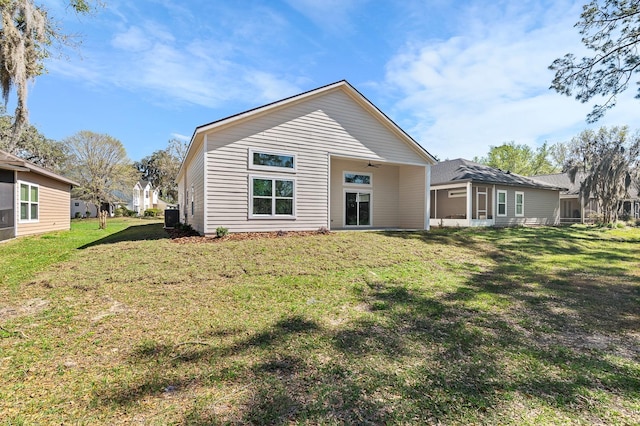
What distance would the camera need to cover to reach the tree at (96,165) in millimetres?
31891

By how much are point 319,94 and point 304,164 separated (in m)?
2.72

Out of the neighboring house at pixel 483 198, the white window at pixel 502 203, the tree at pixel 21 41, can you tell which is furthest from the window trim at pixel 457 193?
the tree at pixel 21 41

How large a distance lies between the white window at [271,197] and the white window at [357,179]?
359 cm

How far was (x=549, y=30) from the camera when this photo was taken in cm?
1137

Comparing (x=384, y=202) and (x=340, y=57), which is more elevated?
(x=340, y=57)

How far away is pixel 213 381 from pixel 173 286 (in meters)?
3.19

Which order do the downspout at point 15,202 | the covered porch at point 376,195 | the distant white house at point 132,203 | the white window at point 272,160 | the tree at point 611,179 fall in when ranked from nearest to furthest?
1. the white window at point 272,160
2. the downspout at point 15,202
3. the covered porch at point 376,195
4. the tree at point 611,179
5. the distant white house at point 132,203

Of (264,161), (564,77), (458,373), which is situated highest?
(564,77)

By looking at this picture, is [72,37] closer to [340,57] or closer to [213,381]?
[340,57]

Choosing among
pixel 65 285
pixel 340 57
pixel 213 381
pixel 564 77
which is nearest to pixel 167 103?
pixel 340 57

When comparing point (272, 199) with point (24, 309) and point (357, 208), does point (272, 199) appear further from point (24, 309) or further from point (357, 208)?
point (24, 309)

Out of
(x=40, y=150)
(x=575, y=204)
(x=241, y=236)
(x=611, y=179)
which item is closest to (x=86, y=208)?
(x=40, y=150)

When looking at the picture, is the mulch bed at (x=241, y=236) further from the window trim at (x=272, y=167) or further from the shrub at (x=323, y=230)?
the window trim at (x=272, y=167)

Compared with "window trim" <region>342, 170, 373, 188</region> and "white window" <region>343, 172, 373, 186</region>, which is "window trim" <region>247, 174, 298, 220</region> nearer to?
"window trim" <region>342, 170, 373, 188</region>
